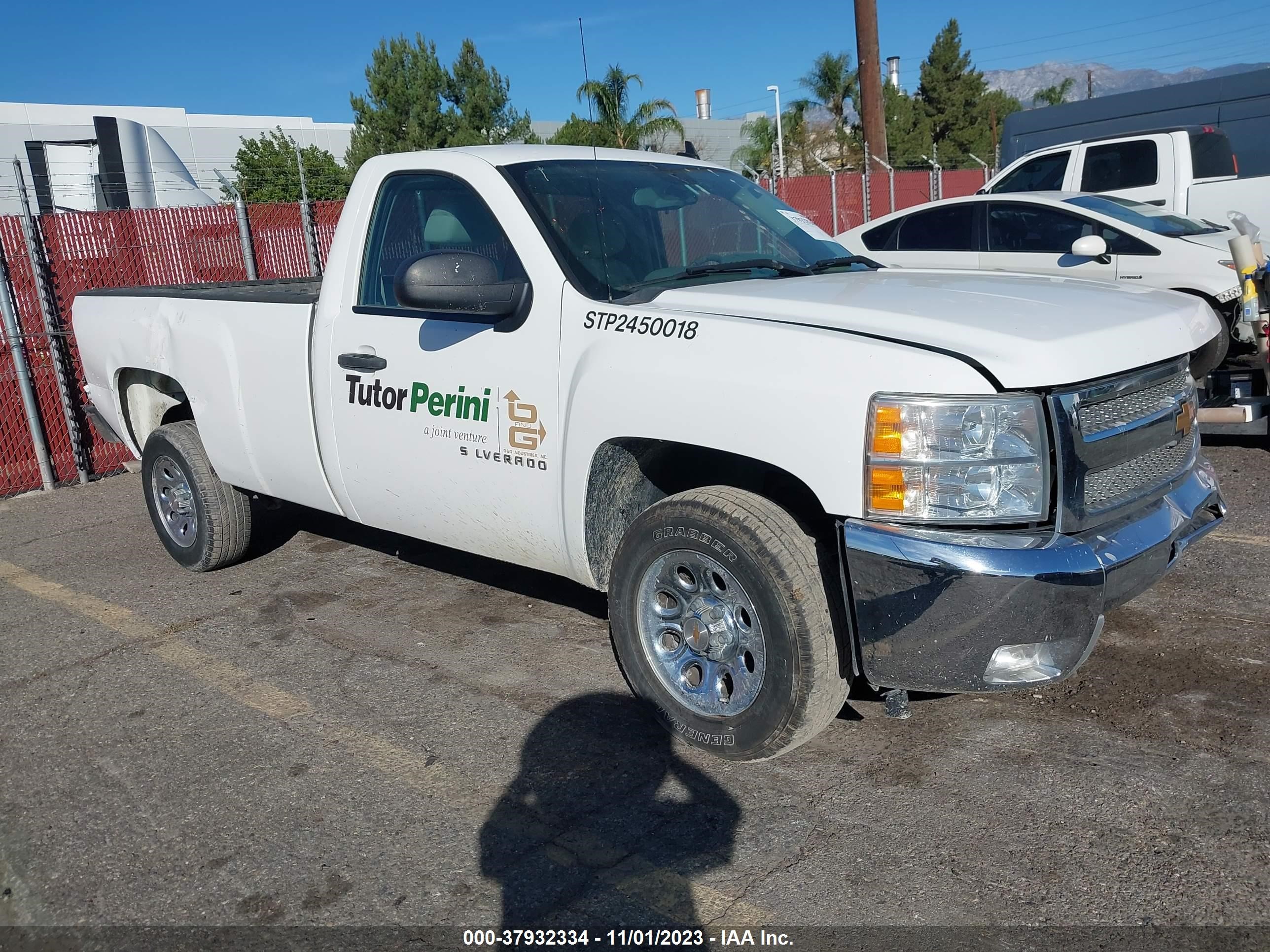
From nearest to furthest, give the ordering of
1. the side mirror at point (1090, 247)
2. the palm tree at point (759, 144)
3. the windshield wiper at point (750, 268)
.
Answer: the windshield wiper at point (750, 268), the side mirror at point (1090, 247), the palm tree at point (759, 144)

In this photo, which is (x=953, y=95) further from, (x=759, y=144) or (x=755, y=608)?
(x=755, y=608)

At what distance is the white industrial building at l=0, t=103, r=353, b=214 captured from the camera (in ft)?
63.0

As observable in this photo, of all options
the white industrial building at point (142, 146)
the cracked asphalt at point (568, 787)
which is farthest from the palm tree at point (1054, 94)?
the cracked asphalt at point (568, 787)

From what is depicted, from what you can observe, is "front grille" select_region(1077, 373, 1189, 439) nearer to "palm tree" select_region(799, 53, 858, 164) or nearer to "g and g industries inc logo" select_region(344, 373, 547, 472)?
"g and g industries inc logo" select_region(344, 373, 547, 472)

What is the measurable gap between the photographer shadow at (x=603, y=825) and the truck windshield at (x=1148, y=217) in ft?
22.5

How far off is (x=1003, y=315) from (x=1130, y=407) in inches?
18.8

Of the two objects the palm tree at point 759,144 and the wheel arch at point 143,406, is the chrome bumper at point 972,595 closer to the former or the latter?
the wheel arch at point 143,406

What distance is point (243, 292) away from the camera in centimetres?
556

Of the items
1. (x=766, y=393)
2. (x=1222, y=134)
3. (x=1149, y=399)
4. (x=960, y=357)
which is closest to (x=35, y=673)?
(x=766, y=393)

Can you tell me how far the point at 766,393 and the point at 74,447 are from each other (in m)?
7.14

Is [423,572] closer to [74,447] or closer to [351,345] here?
[351,345]

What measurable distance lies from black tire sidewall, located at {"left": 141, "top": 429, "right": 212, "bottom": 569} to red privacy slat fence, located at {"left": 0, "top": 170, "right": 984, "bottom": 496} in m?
2.10

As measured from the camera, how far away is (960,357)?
2.91 metres

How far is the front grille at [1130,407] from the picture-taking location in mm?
3037
